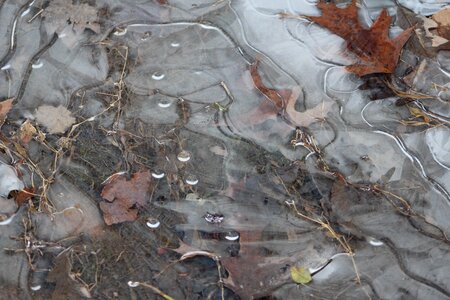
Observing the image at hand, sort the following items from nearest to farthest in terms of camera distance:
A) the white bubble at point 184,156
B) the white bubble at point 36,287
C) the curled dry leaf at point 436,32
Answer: the white bubble at point 36,287, the white bubble at point 184,156, the curled dry leaf at point 436,32

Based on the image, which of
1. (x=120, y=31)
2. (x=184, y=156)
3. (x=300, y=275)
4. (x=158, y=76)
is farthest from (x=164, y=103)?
(x=300, y=275)

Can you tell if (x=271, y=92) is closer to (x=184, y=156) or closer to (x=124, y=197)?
(x=184, y=156)

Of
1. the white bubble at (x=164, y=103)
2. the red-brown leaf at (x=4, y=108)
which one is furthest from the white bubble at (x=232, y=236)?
the red-brown leaf at (x=4, y=108)

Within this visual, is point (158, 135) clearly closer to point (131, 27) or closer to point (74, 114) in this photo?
point (74, 114)

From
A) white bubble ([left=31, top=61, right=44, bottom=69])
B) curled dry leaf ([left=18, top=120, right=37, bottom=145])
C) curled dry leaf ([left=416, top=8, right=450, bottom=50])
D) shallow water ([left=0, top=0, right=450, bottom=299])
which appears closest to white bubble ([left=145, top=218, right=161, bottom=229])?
shallow water ([left=0, top=0, right=450, bottom=299])

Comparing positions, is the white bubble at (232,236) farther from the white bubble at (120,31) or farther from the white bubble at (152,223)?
the white bubble at (120,31)

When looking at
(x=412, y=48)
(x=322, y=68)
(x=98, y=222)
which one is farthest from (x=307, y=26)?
(x=98, y=222)
